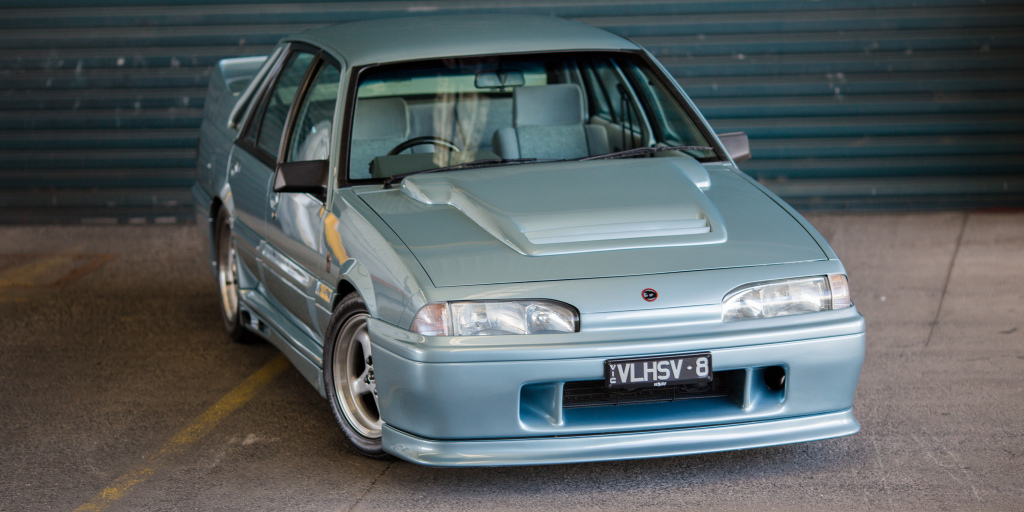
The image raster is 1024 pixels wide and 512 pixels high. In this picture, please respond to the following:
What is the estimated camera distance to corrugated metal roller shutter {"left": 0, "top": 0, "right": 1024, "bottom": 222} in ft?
26.6

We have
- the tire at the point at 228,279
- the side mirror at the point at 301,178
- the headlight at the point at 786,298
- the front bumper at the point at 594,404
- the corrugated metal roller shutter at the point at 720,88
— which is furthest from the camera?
the corrugated metal roller shutter at the point at 720,88

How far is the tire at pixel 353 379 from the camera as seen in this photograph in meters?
3.84

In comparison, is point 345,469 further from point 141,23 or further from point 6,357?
point 141,23

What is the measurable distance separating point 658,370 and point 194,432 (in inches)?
73.7

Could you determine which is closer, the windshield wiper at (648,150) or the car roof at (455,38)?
the windshield wiper at (648,150)

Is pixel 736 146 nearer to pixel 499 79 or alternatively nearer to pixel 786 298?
pixel 499 79

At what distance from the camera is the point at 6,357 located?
538 cm

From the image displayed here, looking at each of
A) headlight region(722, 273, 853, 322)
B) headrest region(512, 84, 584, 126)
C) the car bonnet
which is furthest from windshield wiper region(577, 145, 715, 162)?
headlight region(722, 273, 853, 322)

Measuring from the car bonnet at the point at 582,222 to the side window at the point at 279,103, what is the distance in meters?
0.95

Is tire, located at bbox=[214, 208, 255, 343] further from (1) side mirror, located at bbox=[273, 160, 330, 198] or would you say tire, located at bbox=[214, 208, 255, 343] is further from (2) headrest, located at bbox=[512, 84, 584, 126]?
(2) headrest, located at bbox=[512, 84, 584, 126]

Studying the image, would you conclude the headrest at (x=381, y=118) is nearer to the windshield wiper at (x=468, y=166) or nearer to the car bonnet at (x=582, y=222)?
the windshield wiper at (x=468, y=166)

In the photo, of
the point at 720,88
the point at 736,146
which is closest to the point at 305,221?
the point at 736,146

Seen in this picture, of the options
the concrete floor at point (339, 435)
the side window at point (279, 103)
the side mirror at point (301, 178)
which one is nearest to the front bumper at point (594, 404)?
the concrete floor at point (339, 435)

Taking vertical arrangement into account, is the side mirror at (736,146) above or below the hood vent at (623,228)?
below
